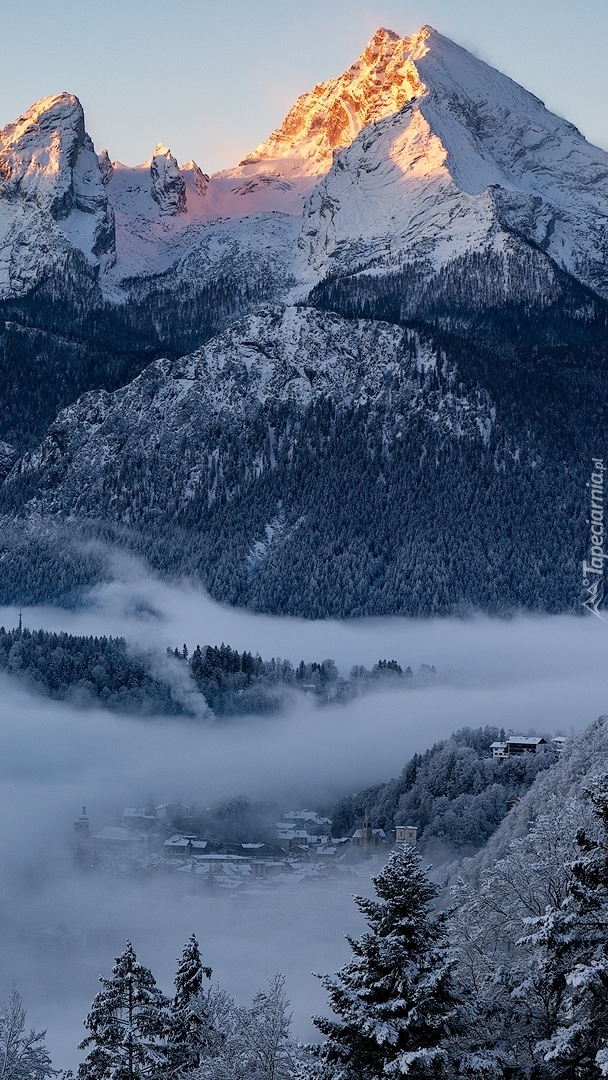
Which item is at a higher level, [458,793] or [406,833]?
[458,793]

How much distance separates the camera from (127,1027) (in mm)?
52875

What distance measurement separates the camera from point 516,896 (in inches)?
1967

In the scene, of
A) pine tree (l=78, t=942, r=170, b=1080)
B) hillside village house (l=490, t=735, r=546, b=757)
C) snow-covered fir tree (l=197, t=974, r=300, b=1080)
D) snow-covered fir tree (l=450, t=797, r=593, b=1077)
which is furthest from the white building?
pine tree (l=78, t=942, r=170, b=1080)

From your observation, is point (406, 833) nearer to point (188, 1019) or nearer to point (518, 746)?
point (518, 746)

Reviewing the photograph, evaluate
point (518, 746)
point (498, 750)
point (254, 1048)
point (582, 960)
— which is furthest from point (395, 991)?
point (498, 750)

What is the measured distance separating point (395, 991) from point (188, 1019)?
19181 millimetres

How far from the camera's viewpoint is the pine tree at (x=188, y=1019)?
54500 millimetres

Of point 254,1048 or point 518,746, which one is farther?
point 518,746

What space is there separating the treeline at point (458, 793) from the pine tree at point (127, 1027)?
10578cm

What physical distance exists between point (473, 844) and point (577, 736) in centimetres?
3259

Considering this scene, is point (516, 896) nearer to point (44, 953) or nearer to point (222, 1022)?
point (222, 1022)

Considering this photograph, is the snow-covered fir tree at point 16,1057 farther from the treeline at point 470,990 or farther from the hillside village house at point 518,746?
the hillside village house at point 518,746

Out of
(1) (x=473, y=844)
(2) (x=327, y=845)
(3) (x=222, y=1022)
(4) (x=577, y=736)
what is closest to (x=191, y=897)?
(2) (x=327, y=845)

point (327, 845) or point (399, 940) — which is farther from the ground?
point (399, 940)
